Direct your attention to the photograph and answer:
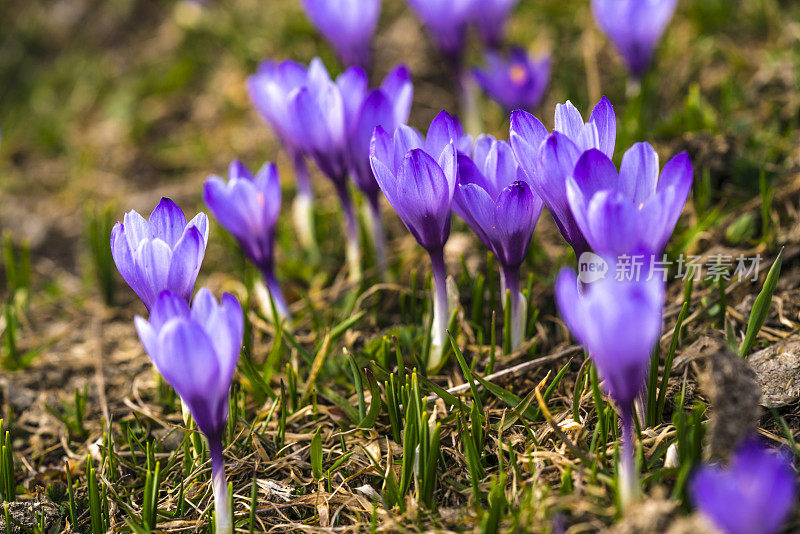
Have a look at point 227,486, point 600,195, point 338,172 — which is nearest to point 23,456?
point 227,486

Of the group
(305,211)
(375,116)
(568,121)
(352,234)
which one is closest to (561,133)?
(568,121)

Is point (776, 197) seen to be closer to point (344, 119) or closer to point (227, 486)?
point (344, 119)

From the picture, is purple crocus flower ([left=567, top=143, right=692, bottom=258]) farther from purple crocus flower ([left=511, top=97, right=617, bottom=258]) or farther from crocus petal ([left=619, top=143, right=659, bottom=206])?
purple crocus flower ([left=511, top=97, right=617, bottom=258])

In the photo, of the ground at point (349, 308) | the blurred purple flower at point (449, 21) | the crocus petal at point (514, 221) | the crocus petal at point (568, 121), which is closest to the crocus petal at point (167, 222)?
the ground at point (349, 308)

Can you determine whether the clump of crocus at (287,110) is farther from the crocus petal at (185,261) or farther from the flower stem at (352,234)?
the crocus petal at (185,261)

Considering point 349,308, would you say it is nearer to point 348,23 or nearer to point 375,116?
point 375,116

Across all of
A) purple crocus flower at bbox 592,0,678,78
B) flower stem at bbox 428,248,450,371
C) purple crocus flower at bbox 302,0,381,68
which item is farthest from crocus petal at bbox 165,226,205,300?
purple crocus flower at bbox 592,0,678,78
